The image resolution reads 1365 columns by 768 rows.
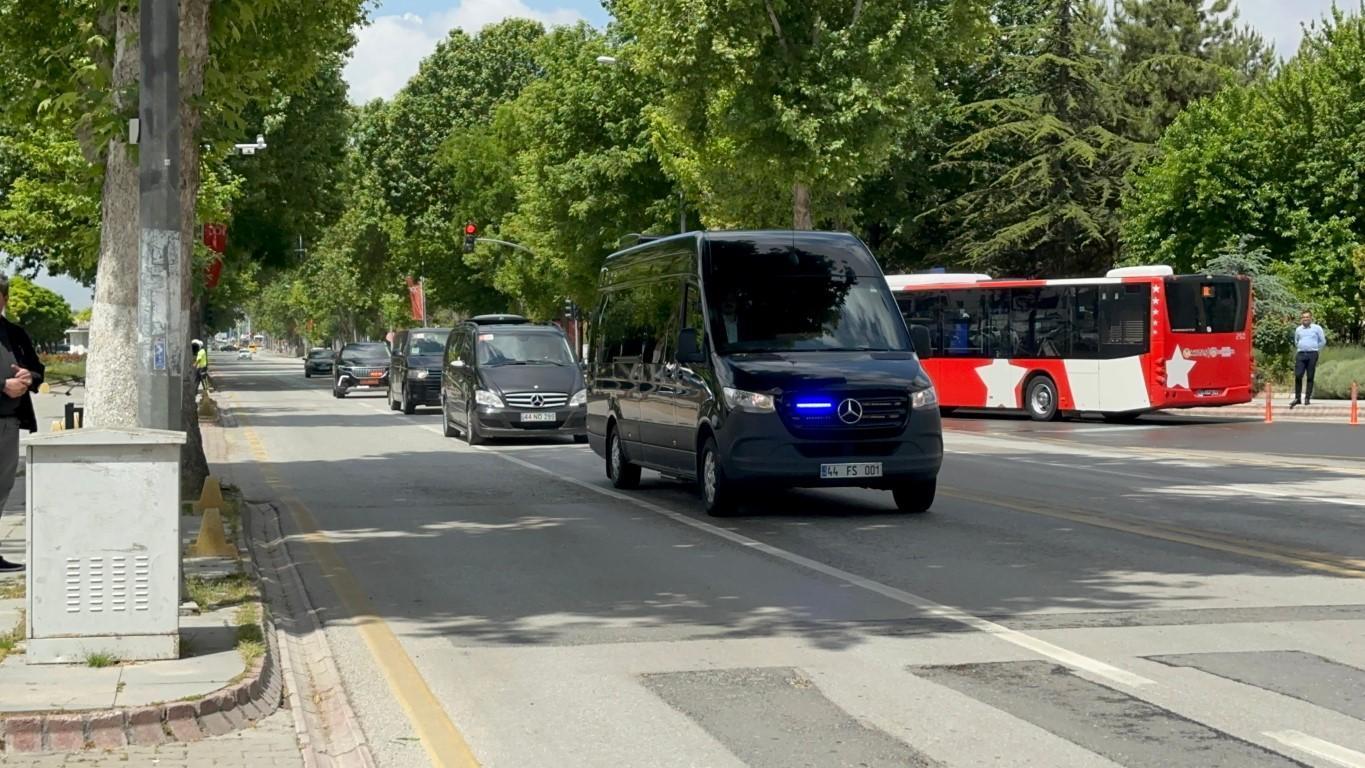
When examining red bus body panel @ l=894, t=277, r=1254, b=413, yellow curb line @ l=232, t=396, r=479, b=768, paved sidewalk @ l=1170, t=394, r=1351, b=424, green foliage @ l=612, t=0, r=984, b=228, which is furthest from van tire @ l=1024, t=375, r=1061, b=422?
yellow curb line @ l=232, t=396, r=479, b=768

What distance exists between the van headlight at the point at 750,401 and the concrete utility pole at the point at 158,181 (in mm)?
5844

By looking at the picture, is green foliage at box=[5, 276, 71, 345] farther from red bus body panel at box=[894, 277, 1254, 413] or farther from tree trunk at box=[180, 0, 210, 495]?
tree trunk at box=[180, 0, 210, 495]

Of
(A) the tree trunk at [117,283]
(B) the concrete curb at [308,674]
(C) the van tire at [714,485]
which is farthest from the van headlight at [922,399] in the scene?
(A) the tree trunk at [117,283]

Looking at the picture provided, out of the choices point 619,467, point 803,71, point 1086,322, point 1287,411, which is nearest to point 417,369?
point 803,71

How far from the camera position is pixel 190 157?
49.2ft

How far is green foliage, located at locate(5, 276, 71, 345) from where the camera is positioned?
269ft

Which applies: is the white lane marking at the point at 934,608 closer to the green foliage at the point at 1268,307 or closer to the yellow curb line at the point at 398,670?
the yellow curb line at the point at 398,670

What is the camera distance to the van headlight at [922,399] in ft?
48.5

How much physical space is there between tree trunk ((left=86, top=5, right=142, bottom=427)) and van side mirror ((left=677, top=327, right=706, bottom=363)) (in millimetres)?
4530

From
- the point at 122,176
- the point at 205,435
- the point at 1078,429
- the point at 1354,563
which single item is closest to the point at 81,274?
the point at 205,435

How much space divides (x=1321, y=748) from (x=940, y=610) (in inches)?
139

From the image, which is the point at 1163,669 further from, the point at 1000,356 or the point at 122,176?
the point at 1000,356

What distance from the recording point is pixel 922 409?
14820 mm

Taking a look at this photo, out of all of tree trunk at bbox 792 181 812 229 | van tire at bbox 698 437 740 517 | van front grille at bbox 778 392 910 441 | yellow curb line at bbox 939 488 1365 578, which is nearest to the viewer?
yellow curb line at bbox 939 488 1365 578
